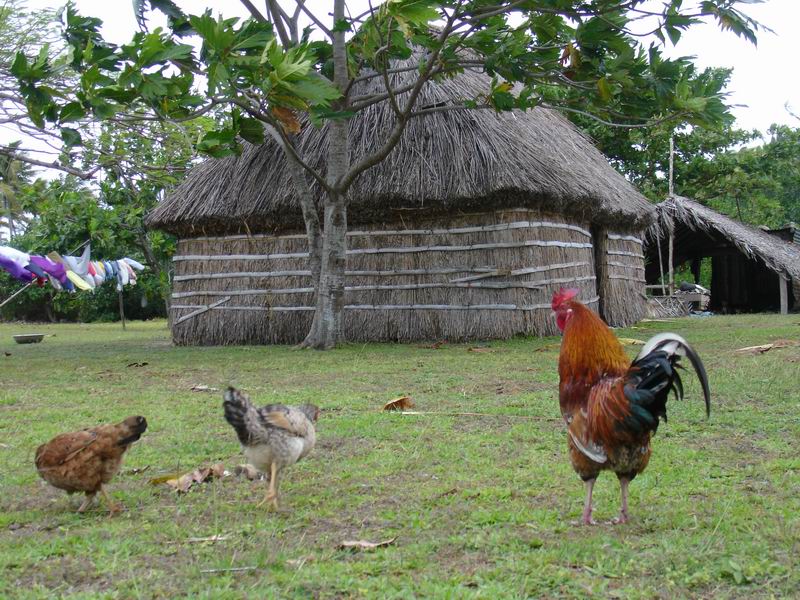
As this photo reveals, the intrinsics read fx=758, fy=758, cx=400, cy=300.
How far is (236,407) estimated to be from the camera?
3348mm

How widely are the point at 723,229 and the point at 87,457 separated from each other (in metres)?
19.9

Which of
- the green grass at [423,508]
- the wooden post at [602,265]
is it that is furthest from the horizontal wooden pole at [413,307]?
the green grass at [423,508]

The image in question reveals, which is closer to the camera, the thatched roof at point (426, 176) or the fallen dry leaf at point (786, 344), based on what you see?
the fallen dry leaf at point (786, 344)

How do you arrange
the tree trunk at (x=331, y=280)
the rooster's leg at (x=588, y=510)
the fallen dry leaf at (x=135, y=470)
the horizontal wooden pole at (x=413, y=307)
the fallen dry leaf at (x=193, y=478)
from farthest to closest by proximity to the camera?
the horizontal wooden pole at (x=413, y=307), the tree trunk at (x=331, y=280), the fallen dry leaf at (x=135, y=470), the fallen dry leaf at (x=193, y=478), the rooster's leg at (x=588, y=510)

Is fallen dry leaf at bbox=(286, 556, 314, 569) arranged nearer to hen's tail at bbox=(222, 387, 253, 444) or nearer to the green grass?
the green grass

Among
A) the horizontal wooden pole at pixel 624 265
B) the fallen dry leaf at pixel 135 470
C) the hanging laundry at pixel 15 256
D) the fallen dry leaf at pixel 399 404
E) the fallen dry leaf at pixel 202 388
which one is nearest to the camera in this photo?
the fallen dry leaf at pixel 135 470

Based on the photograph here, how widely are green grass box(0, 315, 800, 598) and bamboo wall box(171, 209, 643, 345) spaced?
5160 mm

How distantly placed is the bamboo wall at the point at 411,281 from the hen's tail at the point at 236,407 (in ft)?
28.9

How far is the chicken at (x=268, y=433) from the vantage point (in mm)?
3371

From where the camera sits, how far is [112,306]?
95.8 ft

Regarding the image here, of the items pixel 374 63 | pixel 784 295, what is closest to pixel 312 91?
pixel 374 63

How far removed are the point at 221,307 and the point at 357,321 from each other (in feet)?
8.83

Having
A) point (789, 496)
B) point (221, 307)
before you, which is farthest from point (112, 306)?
point (789, 496)

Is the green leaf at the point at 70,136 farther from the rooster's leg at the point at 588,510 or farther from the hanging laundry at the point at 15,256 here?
the rooster's leg at the point at 588,510
